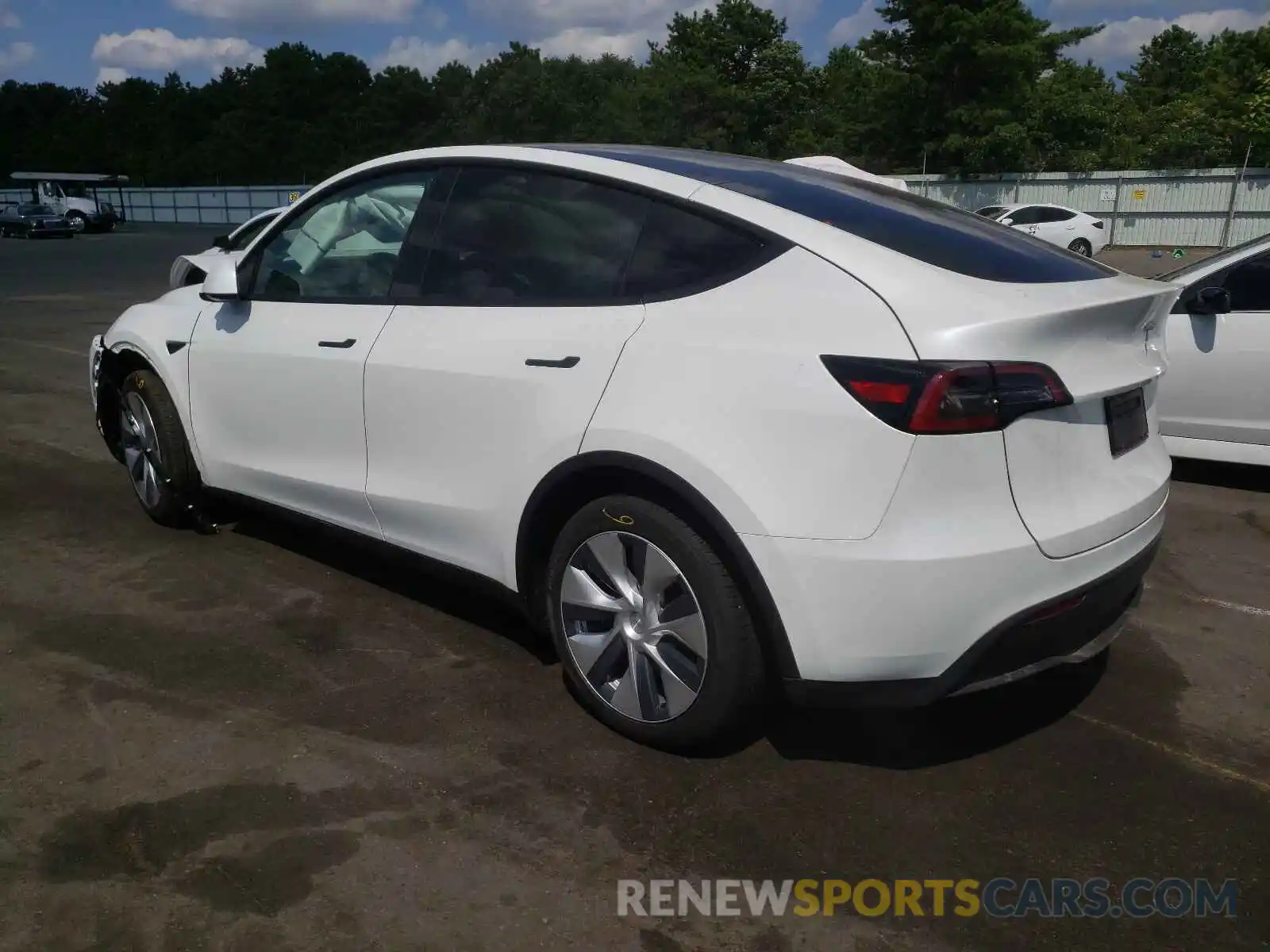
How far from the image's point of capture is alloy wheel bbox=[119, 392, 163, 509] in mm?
4871

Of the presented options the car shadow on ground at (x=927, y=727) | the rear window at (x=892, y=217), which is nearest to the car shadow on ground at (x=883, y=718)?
the car shadow on ground at (x=927, y=727)

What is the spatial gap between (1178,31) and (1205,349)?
74.2m

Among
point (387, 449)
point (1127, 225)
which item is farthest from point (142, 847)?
point (1127, 225)

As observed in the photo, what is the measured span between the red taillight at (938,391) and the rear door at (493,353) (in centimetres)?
71

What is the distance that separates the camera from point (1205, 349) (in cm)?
585

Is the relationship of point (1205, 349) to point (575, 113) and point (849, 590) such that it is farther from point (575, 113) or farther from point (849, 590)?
point (575, 113)

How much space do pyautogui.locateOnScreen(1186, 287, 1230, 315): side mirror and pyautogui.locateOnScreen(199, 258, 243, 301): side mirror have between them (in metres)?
4.86

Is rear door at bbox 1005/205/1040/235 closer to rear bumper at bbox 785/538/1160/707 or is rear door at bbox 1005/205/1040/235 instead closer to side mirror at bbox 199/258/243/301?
side mirror at bbox 199/258/243/301

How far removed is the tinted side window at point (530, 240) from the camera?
3.13 metres

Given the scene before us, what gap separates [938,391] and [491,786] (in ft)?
5.17

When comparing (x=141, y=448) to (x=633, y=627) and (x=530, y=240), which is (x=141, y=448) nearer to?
(x=530, y=240)

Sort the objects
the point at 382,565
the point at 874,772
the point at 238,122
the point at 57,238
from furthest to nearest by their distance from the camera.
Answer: the point at 238,122, the point at 57,238, the point at 382,565, the point at 874,772

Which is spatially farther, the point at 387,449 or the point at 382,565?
the point at 382,565

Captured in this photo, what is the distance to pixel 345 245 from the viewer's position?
13.3ft
